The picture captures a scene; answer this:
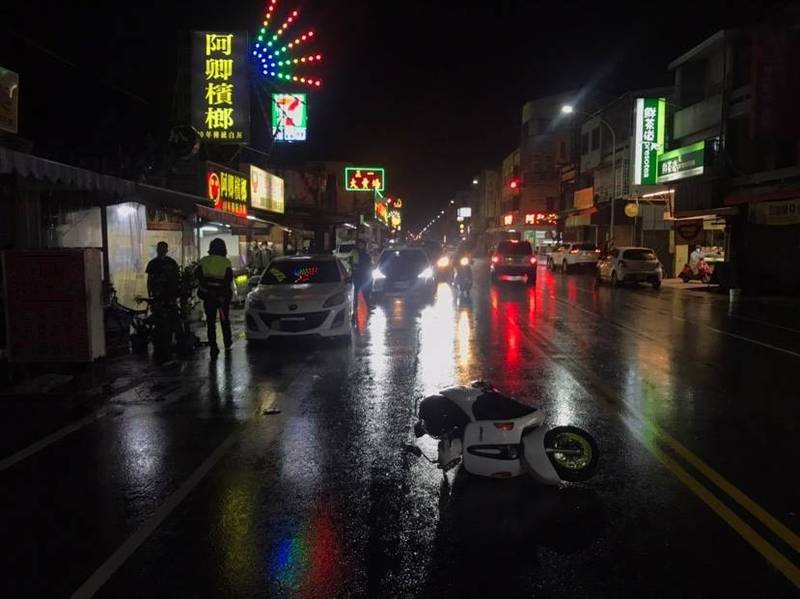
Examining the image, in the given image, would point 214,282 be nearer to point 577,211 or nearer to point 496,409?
point 496,409

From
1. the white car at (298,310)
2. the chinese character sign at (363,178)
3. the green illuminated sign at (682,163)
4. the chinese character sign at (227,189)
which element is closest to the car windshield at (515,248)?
the green illuminated sign at (682,163)

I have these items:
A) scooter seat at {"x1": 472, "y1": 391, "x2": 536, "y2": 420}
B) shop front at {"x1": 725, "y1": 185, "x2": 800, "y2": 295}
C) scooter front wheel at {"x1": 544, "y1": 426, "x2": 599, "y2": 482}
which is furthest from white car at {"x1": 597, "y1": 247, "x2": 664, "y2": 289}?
scooter seat at {"x1": 472, "y1": 391, "x2": 536, "y2": 420}

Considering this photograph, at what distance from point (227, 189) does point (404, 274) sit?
681 centimetres

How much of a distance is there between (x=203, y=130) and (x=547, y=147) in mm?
64952

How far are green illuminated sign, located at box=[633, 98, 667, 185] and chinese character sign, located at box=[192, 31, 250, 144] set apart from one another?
20.9 m

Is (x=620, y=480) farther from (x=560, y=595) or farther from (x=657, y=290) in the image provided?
(x=657, y=290)

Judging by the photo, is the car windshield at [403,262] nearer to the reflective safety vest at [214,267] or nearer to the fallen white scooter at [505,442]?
the reflective safety vest at [214,267]

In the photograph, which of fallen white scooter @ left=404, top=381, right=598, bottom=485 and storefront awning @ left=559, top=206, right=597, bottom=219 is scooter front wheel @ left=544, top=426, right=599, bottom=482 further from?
storefront awning @ left=559, top=206, right=597, bottom=219

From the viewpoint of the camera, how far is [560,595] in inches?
150

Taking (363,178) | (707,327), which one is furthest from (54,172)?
(363,178)

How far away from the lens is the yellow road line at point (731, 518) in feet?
13.4

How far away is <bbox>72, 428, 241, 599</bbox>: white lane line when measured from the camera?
13.0ft

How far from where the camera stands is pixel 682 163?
30.9 meters

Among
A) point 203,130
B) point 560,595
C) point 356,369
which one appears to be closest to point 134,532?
point 560,595
